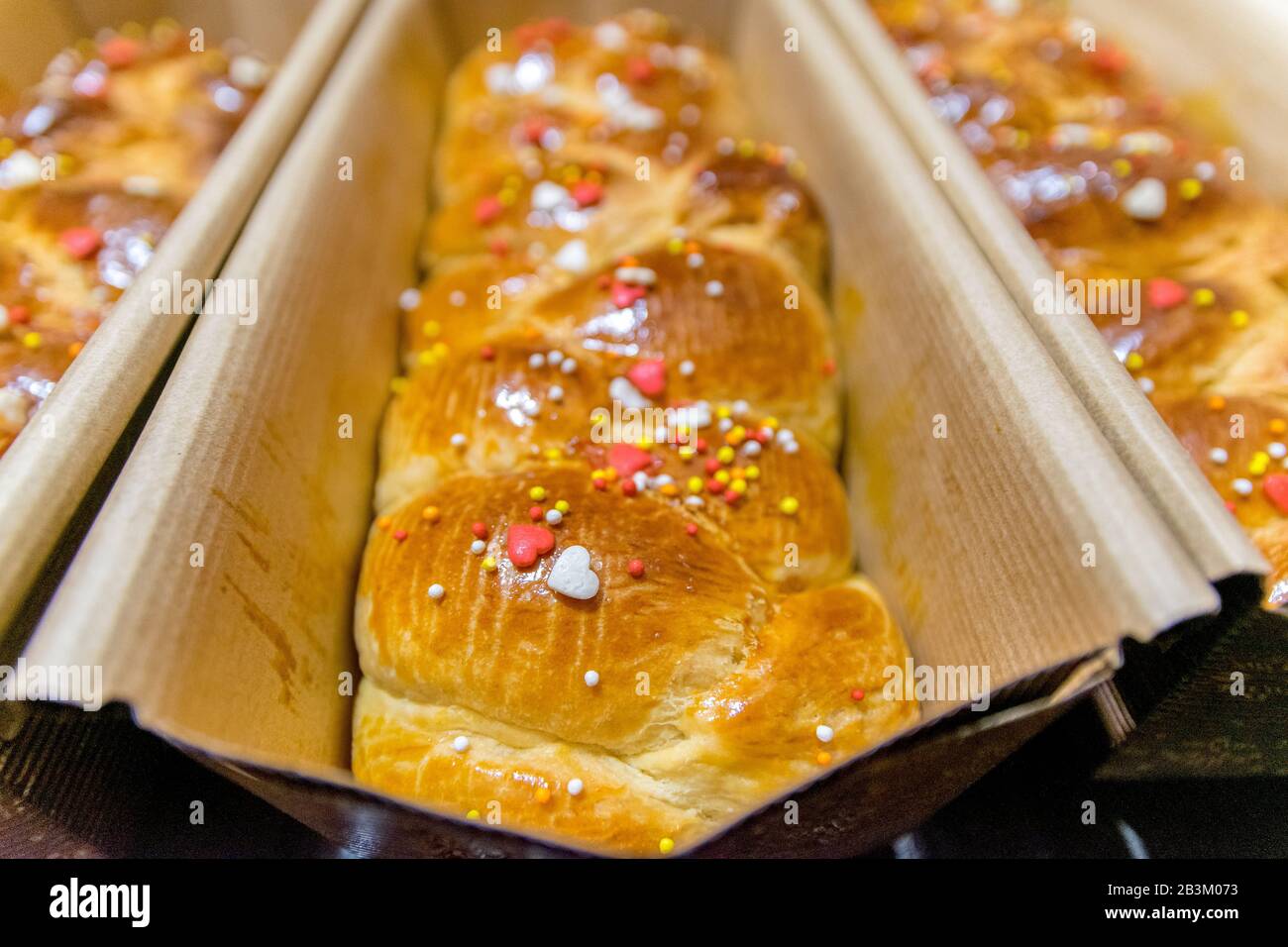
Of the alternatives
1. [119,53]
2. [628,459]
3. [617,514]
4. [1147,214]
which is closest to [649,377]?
[628,459]

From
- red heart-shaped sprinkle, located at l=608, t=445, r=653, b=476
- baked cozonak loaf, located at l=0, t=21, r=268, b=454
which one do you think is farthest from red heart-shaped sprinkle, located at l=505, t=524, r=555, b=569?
baked cozonak loaf, located at l=0, t=21, r=268, b=454

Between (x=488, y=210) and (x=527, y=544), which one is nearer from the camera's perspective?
(x=527, y=544)

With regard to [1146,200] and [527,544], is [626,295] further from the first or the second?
[1146,200]

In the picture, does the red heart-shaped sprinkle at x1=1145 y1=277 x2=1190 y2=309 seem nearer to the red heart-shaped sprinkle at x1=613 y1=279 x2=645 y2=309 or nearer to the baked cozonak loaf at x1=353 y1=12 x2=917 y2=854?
the baked cozonak loaf at x1=353 y1=12 x2=917 y2=854

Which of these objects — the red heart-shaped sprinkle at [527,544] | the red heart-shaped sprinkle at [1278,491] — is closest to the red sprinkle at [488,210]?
the red heart-shaped sprinkle at [527,544]

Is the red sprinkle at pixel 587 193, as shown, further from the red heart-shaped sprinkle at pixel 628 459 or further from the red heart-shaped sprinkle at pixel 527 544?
the red heart-shaped sprinkle at pixel 527 544

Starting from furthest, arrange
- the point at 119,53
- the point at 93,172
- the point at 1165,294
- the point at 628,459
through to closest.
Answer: the point at 119,53 < the point at 93,172 < the point at 1165,294 < the point at 628,459

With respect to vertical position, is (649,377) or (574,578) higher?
(649,377)
